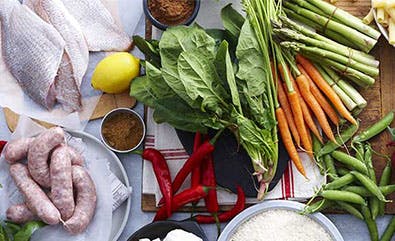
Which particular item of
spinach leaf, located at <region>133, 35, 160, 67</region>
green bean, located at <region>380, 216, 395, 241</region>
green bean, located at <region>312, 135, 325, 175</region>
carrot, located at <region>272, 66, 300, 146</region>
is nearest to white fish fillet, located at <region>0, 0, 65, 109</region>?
spinach leaf, located at <region>133, 35, 160, 67</region>

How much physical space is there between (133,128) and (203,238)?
1.22 feet

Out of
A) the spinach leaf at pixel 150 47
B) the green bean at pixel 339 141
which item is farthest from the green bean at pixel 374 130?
the spinach leaf at pixel 150 47

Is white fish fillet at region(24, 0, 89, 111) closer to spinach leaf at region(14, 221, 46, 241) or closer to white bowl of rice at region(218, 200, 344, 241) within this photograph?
spinach leaf at region(14, 221, 46, 241)

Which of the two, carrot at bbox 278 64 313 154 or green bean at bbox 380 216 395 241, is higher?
carrot at bbox 278 64 313 154

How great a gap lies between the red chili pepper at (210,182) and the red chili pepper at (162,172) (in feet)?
0.31

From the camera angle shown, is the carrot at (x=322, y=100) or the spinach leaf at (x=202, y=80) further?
the carrot at (x=322, y=100)

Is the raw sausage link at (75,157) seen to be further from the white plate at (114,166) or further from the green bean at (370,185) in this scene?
the green bean at (370,185)

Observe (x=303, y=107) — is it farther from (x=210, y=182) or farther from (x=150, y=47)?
(x=150, y=47)

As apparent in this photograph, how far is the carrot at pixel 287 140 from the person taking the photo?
6.68 feet

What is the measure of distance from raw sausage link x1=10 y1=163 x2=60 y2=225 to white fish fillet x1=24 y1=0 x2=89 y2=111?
0.74 feet

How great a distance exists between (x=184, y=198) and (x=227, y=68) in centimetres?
39

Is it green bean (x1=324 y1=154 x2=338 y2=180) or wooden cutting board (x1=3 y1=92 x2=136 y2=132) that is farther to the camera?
wooden cutting board (x1=3 y1=92 x2=136 y2=132)

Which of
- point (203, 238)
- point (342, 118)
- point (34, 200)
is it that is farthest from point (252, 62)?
point (34, 200)

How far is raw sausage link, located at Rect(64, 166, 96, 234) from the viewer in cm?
204
